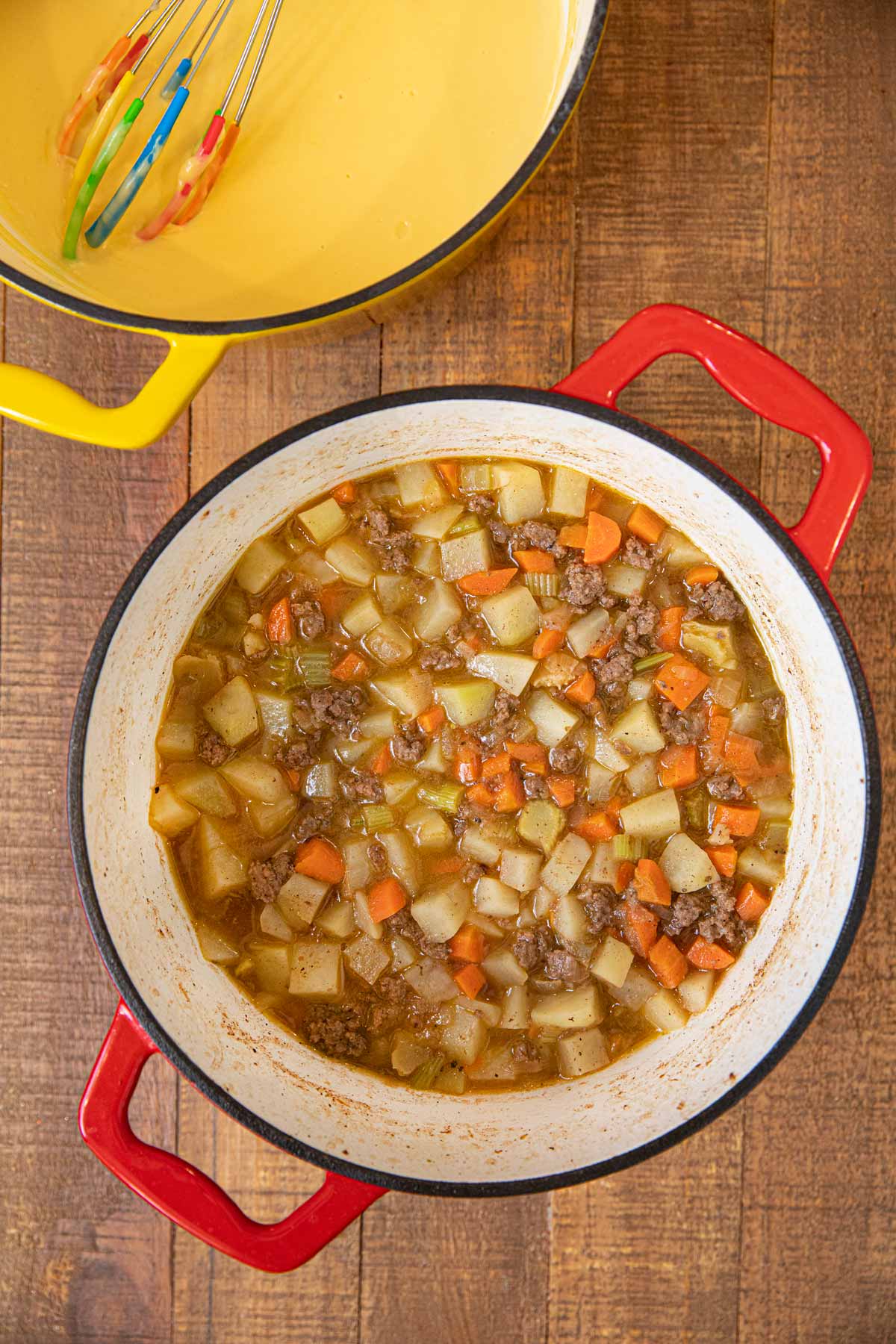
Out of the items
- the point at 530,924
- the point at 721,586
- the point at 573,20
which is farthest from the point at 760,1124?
the point at 573,20

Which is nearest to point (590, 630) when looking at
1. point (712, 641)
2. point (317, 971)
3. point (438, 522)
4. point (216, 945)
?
point (712, 641)

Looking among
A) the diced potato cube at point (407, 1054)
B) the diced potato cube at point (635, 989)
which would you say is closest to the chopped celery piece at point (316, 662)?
the diced potato cube at point (407, 1054)

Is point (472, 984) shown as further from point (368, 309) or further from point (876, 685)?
point (368, 309)

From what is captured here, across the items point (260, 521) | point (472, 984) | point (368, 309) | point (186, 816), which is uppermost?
point (368, 309)

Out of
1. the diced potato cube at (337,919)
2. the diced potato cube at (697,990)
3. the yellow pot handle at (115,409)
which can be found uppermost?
the yellow pot handle at (115,409)

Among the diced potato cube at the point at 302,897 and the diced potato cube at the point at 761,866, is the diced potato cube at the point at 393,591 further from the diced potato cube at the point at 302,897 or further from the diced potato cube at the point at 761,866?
the diced potato cube at the point at 761,866

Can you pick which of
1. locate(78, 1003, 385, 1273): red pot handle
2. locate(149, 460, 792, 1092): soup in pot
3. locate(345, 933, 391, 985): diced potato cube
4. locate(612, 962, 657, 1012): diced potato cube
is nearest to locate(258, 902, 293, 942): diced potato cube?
locate(149, 460, 792, 1092): soup in pot
